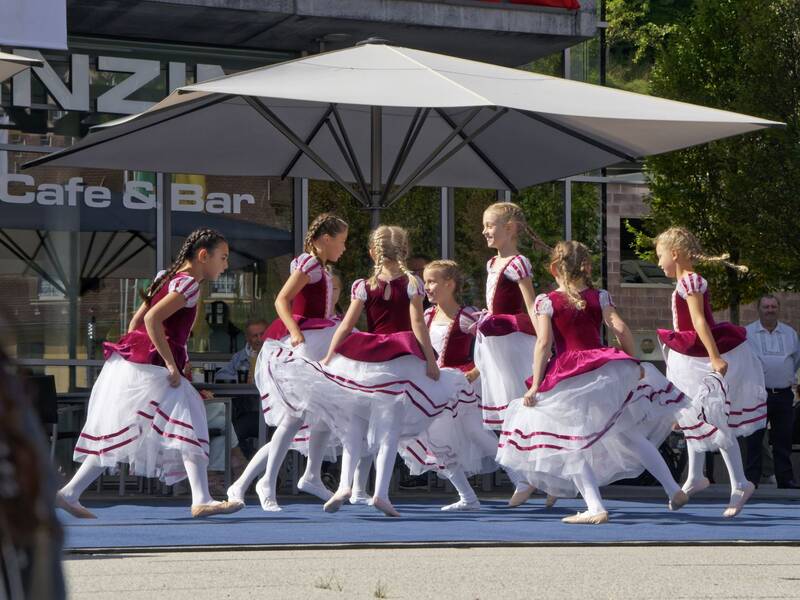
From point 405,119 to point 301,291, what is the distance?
8.12 ft

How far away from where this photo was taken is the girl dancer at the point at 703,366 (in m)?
9.60

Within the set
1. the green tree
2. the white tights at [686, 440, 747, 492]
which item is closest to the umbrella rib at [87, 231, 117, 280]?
the white tights at [686, 440, 747, 492]

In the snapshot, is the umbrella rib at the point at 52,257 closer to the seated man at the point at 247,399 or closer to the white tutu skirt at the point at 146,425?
the seated man at the point at 247,399

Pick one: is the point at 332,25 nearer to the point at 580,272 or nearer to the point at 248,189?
the point at 248,189

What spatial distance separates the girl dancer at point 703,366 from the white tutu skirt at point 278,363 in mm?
2268

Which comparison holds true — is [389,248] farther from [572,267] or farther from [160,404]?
[160,404]

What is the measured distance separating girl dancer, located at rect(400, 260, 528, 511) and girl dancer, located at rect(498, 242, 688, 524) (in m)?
1.02

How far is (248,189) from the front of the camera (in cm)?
1429

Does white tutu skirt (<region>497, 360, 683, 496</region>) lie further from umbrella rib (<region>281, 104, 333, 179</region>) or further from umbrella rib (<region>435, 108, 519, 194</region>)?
umbrella rib (<region>435, 108, 519, 194</region>)

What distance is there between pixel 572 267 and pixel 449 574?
10.1ft

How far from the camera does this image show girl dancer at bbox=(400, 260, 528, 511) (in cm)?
1003

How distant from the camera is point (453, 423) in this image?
10164mm

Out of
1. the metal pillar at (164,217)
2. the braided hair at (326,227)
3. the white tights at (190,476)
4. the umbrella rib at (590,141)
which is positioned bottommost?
the white tights at (190,476)

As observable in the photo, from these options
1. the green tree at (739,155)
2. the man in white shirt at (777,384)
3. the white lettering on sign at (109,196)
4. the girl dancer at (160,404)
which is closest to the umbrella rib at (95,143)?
the girl dancer at (160,404)
